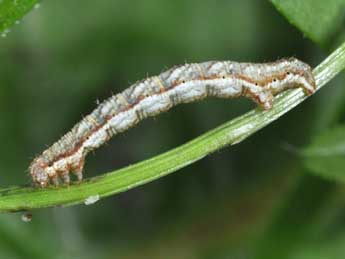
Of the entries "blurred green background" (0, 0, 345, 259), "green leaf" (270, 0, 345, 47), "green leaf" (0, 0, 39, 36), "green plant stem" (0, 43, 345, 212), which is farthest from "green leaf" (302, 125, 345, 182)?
"blurred green background" (0, 0, 345, 259)

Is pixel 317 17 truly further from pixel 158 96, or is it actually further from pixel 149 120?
pixel 149 120

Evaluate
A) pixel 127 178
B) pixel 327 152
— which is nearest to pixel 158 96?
pixel 127 178

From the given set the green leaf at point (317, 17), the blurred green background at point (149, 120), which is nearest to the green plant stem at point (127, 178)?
the green leaf at point (317, 17)

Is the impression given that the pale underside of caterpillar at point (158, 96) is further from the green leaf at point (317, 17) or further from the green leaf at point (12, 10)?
the green leaf at point (12, 10)

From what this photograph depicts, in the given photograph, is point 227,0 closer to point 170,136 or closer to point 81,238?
point 170,136

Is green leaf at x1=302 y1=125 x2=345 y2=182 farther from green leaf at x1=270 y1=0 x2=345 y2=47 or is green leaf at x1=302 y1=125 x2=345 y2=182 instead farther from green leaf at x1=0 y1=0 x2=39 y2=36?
green leaf at x1=0 y1=0 x2=39 y2=36

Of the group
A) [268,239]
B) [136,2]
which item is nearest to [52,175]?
[268,239]

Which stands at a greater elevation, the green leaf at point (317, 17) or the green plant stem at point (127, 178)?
the green leaf at point (317, 17)
